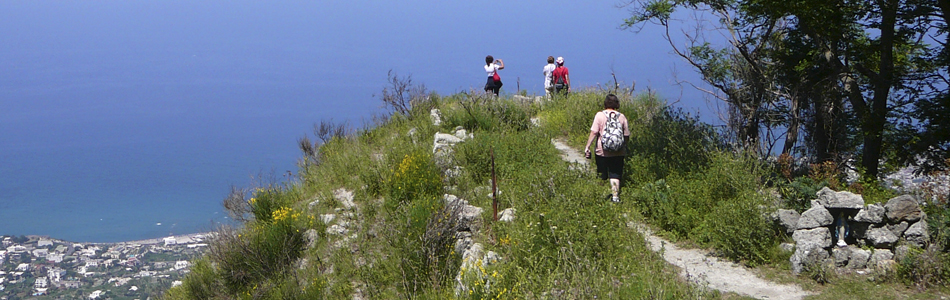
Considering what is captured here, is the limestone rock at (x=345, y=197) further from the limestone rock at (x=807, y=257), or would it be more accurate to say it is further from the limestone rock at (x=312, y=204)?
the limestone rock at (x=807, y=257)

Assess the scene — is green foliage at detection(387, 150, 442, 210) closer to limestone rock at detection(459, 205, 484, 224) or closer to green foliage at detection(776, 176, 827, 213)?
limestone rock at detection(459, 205, 484, 224)

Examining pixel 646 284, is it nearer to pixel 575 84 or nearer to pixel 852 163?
pixel 852 163

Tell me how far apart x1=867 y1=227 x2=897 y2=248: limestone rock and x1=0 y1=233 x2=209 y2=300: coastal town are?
3405cm

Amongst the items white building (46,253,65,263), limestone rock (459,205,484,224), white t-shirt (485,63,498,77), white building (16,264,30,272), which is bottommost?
limestone rock (459,205,484,224)

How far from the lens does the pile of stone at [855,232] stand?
657cm

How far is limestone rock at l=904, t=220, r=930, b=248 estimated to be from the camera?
6520 millimetres

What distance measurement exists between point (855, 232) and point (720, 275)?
4.75 feet

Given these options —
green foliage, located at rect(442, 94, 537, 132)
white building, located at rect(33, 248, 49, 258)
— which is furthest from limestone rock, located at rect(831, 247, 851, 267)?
white building, located at rect(33, 248, 49, 258)

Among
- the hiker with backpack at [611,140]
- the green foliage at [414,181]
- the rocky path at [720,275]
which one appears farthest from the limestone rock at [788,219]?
the green foliage at [414,181]

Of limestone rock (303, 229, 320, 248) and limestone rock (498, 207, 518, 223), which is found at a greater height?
limestone rock (303, 229, 320, 248)

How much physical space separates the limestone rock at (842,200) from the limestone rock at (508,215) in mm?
3236

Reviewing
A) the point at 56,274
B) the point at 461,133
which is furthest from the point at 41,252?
the point at 461,133

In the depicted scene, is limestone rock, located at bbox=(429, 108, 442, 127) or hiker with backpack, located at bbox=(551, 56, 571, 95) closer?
limestone rock, located at bbox=(429, 108, 442, 127)

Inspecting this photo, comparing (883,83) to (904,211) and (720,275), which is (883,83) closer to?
(904,211)
